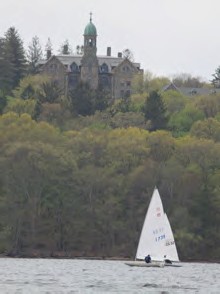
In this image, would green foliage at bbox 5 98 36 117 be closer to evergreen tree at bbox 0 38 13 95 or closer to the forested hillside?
evergreen tree at bbox 0 38 13 95

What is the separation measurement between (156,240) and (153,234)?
0.51 metres

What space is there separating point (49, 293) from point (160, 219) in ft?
114

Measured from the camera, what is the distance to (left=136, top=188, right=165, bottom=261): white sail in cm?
9912

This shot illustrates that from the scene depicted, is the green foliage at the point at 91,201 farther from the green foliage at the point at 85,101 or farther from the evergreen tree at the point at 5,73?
the evergreen tree at the point at 5,73

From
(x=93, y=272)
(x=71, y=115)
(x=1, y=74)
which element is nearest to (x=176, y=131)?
(x=71, y=115)

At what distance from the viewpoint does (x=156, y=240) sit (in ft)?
327

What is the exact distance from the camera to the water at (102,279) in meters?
71.6

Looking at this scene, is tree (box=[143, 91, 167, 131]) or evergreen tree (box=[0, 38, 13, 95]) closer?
tree (box=[143, 91, 167, 131])

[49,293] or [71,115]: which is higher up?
[71,115]

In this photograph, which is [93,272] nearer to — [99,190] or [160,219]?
[160,219]

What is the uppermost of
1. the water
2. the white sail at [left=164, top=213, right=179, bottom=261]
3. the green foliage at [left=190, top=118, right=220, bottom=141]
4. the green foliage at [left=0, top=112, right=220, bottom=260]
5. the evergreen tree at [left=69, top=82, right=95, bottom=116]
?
the evergreen tree at [left=69, top=82, right=95, bottom=116]

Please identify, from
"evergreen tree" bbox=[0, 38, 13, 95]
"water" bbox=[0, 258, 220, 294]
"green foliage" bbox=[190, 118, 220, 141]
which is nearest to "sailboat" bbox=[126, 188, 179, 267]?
"water" bbox=[0, 258, 220, 294]

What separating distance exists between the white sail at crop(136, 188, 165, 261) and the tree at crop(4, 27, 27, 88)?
314 feet

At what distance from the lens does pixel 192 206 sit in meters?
127
